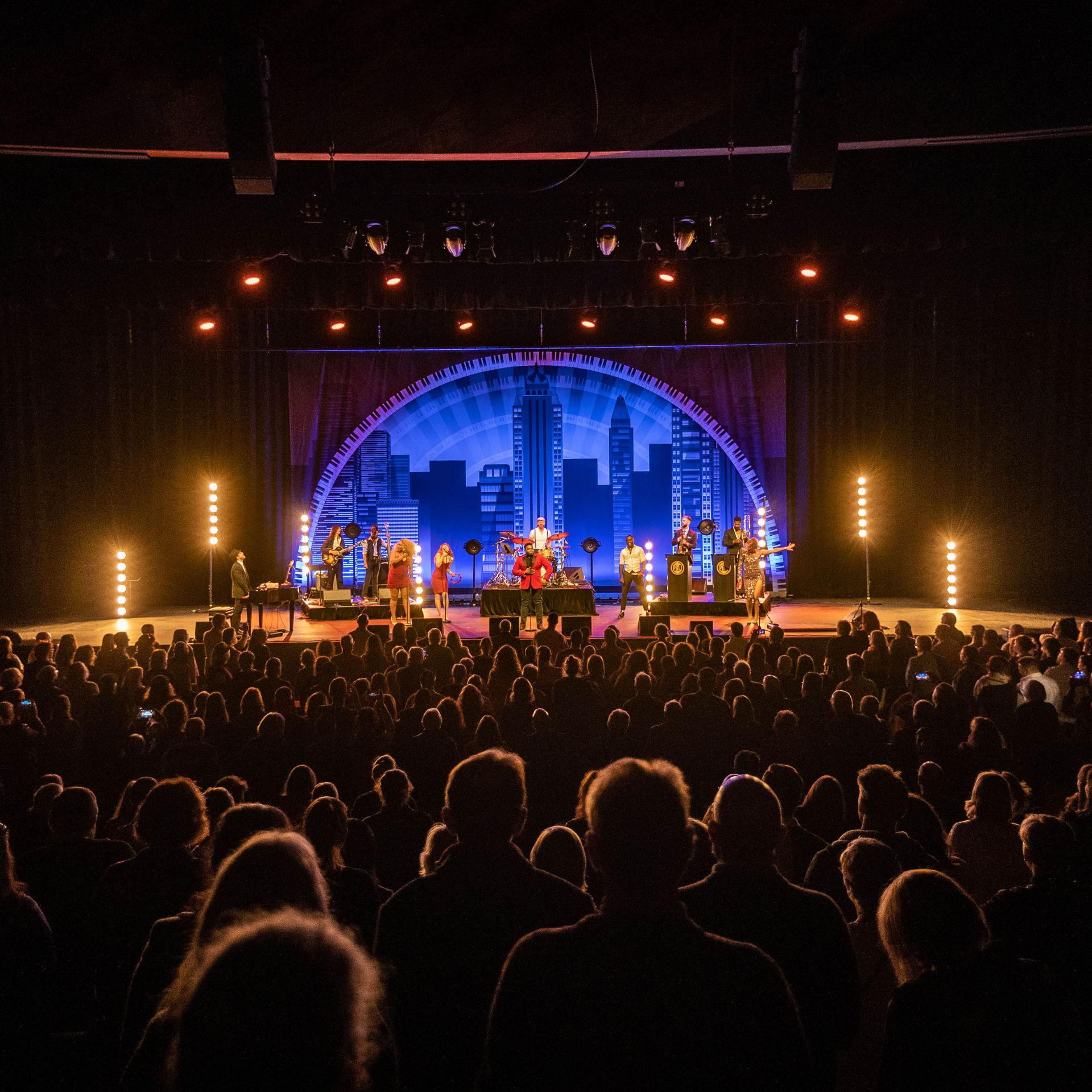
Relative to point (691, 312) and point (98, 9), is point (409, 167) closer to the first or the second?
point (98, 9)

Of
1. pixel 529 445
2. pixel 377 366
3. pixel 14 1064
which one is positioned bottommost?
pixel 14 1064

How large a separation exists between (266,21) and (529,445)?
9933mm

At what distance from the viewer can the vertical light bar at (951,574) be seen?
1399 centimetres

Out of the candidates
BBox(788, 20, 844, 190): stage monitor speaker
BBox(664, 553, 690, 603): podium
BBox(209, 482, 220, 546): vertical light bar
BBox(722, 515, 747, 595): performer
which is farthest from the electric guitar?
BBox(788, 20, 844, 190): stage monitor speaker

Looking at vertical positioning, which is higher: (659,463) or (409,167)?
(409,167)

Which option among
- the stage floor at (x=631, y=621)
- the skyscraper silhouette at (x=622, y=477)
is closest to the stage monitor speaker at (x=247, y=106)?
the stage floor at (x=631, y=621)

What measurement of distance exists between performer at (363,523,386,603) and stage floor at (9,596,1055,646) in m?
0.67

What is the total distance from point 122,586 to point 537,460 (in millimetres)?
7030

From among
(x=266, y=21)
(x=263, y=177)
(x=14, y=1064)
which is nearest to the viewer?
(x=14, y=1064)

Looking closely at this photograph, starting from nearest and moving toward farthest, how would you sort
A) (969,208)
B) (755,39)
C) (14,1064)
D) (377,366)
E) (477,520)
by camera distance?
(14,1064), (755,39), (969,208), (377,366), (477,520)

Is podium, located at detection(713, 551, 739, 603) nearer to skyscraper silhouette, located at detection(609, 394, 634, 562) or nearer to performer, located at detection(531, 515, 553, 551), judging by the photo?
performer, located at detection(531, 515, 553, 551)

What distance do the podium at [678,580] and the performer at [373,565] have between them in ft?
14.0

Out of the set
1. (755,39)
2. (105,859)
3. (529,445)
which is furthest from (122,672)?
(529,445)

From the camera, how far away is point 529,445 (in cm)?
1675
